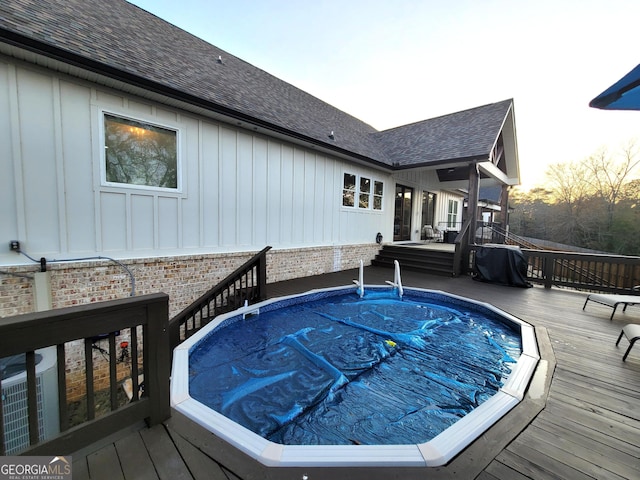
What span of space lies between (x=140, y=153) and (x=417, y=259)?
853 centimetres

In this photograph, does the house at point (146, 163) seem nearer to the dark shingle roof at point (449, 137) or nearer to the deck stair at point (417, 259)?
the dark shingle roof at point (449, 137)

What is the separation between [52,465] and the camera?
1.41 metres

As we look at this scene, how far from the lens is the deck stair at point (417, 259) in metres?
8.52

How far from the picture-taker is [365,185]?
9.82 m

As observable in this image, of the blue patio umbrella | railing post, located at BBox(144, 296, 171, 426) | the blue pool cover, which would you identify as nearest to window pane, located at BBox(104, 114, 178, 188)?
the blue pool cover

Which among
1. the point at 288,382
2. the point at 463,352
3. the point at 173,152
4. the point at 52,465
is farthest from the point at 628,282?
the point at 173,152

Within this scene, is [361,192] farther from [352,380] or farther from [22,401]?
[22,401]

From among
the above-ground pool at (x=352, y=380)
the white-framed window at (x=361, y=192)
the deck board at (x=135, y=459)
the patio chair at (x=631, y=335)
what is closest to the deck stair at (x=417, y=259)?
the white-framed window at (x=361, y=192)

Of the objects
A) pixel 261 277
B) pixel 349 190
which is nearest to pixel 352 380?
pixel 261 277

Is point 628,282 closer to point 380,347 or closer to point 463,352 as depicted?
point 463,352

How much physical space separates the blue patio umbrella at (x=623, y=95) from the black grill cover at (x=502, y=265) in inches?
202

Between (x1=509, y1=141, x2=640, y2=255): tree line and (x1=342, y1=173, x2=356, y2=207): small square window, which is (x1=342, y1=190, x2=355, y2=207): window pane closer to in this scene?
(x1=342, y1=173, x2=356, y2=207): small square window

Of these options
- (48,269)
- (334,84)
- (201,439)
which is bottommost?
(201,439)

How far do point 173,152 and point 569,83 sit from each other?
15047 millimetres
